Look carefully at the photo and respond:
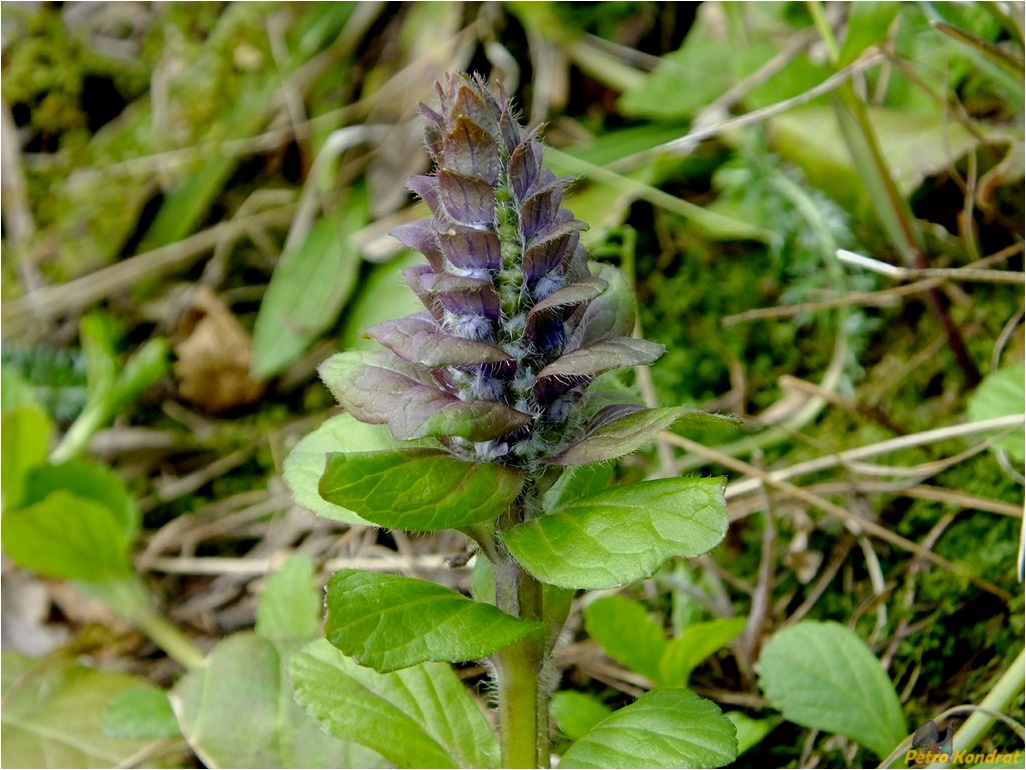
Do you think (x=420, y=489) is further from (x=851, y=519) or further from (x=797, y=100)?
(x=797, y=100)

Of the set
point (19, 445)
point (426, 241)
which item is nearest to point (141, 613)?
point (19, 445)

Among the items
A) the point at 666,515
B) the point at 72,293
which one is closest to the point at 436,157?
the point at 666,515

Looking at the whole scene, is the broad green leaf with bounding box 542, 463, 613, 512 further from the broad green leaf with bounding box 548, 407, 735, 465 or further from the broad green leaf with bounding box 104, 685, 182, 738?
the broad green leaf with bounding box 104, 685, 182, 738

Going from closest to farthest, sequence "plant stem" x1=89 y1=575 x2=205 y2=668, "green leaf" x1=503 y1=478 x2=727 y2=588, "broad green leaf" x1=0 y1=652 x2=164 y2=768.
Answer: "green leaf" x1=503 y1=478 x2=727 y2=588
"broad green leaf" x1=0 y1=652 x2=164 y2=768
"plant stem" x1=89 y1=575 x2=205 y2=668

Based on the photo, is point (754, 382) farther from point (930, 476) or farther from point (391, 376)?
point (391, 376)

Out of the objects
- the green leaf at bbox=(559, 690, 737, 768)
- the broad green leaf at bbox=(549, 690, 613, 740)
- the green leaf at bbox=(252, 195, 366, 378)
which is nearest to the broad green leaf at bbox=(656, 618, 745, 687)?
the broad green leaf at bbox=(549, 690, 613, 740)

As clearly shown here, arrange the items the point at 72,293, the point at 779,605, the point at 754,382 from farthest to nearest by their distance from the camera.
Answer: the point at 72,293
the point at 754,382
the point at 779,605

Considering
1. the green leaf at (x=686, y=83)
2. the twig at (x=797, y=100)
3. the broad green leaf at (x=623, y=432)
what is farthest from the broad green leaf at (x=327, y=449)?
the green leaf at (x=686, y=83)
